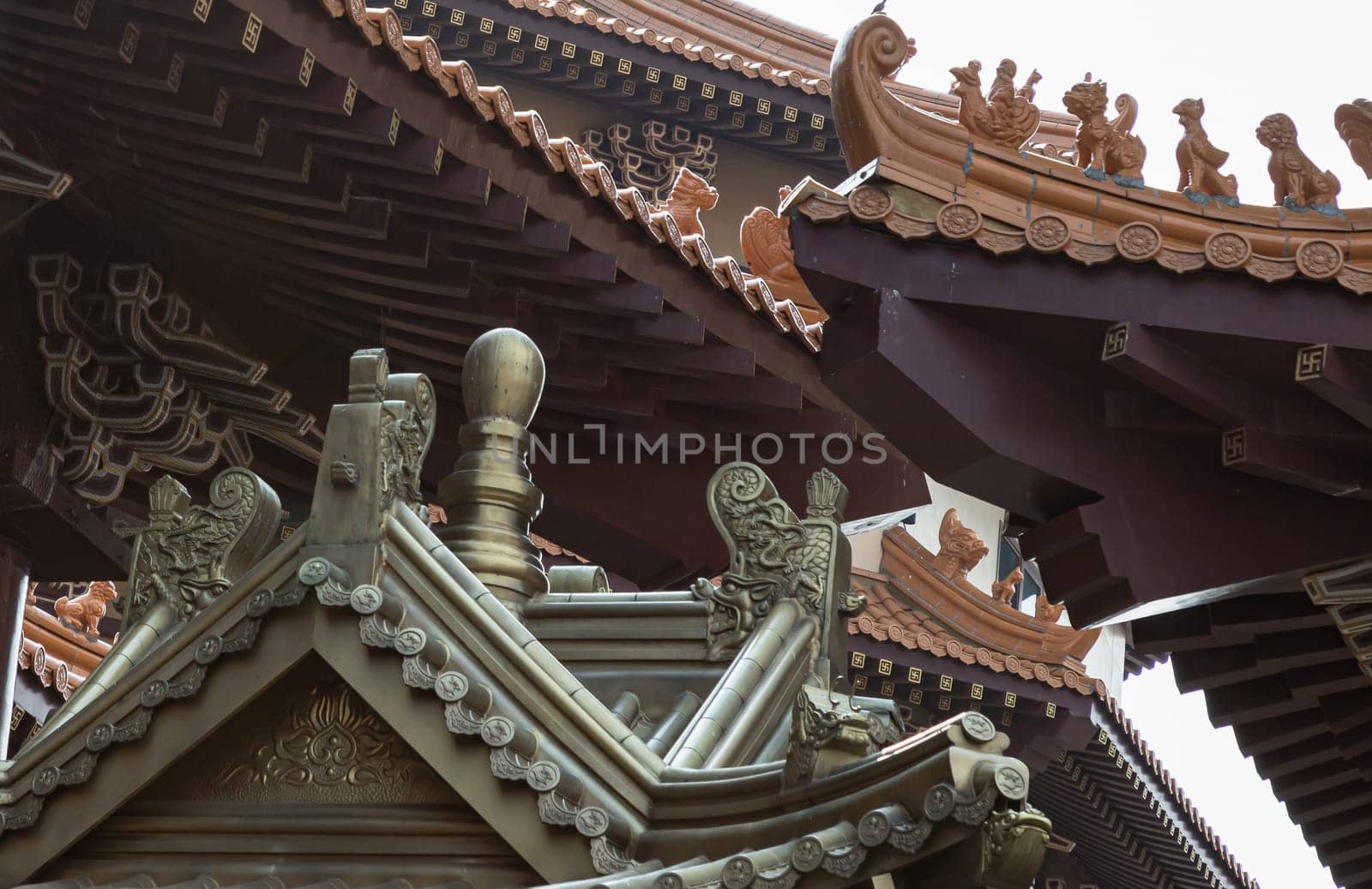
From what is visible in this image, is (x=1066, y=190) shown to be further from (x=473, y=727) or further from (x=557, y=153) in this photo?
(x=473, y=727)

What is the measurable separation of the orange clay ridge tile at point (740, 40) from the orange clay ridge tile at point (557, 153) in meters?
5.13

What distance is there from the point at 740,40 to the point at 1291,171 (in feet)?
32.2

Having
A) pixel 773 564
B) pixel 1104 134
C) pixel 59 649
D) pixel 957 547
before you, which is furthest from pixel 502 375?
pixel 957 547

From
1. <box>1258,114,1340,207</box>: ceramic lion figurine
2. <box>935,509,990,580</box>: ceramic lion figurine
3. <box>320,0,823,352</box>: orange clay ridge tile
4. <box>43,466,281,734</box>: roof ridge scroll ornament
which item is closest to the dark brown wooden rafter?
<box>1258,114,1340,207</box>: ceramic lion figurine

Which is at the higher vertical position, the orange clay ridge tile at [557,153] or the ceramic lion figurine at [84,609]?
the orange clay ridge tile at [557,153]

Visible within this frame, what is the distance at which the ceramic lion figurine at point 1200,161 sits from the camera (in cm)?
639

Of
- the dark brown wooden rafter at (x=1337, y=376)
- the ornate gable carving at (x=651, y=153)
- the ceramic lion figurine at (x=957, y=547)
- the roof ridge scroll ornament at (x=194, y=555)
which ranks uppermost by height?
the ornate gable carving at (x=651, y=153)

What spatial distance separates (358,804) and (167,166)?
3928 mm

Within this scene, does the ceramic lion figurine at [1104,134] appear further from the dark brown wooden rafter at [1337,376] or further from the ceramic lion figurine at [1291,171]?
the dark brown wooden rafter at [1337,376]

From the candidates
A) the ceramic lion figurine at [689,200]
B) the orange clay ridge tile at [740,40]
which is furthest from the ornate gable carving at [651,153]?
the ceramic lion figurine at [689,200]

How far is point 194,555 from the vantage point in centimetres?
540

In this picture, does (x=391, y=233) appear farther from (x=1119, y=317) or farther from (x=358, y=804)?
(x=358, y=804)

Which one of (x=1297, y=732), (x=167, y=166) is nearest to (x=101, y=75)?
(x=167, y=166)

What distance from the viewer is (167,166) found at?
761 cm
